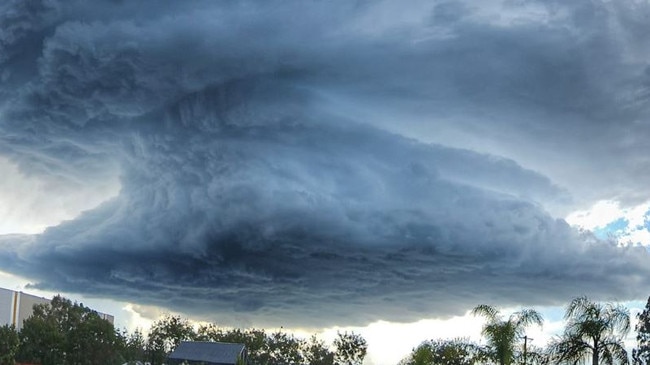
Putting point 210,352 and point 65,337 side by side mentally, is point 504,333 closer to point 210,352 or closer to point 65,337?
point 65,337

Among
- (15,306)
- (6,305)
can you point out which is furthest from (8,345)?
(15,306)

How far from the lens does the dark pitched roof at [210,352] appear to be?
111256mm

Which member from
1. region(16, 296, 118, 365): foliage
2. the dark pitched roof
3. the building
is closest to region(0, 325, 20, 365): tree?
region(16, 296, 118, 365): foliage

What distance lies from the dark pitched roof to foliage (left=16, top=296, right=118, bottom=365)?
27062 millimetres

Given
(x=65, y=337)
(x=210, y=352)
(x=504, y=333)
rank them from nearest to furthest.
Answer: (x=504, y=333)
(x=65, y=337)
(x=210, y=352)

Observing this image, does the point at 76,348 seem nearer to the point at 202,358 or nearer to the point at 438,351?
the point at 202,358

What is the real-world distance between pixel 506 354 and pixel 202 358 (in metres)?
76.3

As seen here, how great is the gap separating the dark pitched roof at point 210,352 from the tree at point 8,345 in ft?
130

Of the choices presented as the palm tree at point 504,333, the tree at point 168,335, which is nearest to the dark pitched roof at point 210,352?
the tree at point 168,335

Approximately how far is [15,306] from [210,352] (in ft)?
81.8

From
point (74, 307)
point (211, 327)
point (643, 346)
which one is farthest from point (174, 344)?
point (643, 346)

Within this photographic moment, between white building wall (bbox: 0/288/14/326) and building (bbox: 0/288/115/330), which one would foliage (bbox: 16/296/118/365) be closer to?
building (bbox: 0/288/115/330)

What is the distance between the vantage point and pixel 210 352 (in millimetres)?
112750

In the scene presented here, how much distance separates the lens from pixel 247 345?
397ft
